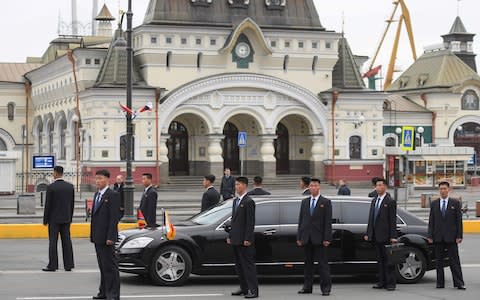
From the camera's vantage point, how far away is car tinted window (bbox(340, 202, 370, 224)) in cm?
1725

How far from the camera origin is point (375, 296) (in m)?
15.9

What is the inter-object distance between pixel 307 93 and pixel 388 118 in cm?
1242

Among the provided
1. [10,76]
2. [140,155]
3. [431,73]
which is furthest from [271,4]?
[10,76]

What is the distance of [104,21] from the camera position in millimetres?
81812

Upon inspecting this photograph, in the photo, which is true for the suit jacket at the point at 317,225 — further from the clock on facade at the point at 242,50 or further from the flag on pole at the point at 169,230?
the clock on facade at the point at 242,50

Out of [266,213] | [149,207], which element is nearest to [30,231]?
[149,207]

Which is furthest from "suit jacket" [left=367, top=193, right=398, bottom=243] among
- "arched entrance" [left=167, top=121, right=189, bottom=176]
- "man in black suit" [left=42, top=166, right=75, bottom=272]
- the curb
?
"arched entrance" [left=167, top=121, right=189, bottom=176]

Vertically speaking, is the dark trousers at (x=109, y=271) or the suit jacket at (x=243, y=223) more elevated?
the suit jacket at (x=243, y=223)

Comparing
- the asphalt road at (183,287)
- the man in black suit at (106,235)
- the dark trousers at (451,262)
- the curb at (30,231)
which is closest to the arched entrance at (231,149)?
the curb at (30,231)

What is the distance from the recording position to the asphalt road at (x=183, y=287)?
15719 mm

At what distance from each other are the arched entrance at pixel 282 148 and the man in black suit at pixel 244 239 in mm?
45499

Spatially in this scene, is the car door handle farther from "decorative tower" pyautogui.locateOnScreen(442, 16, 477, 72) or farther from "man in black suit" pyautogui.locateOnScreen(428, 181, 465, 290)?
"decorative tower" pyautogui.locateOnScreen(442, 16, 477, 72)

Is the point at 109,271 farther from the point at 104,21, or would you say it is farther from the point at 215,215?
the point at 104,21

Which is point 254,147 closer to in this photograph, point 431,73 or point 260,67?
point 260,67
